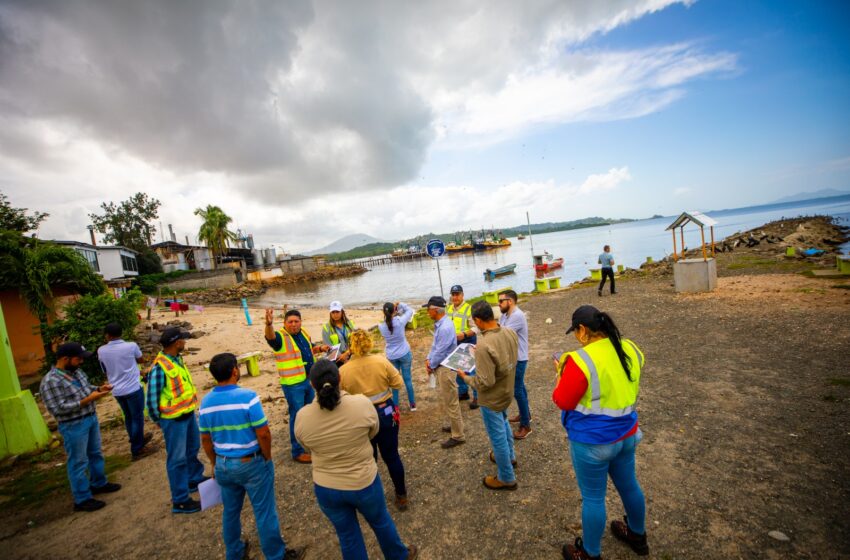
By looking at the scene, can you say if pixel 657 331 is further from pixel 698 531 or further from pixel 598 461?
pixel 598 461

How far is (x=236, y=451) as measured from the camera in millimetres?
2857

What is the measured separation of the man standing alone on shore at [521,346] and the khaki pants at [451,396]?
2.55ft

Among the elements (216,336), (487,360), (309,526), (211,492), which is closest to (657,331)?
(487,360)

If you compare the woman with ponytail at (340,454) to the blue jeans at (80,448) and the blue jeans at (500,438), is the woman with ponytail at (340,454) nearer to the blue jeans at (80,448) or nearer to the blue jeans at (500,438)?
the blue jeans at (500,438)

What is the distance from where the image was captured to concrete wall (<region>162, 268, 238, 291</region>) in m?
42.8

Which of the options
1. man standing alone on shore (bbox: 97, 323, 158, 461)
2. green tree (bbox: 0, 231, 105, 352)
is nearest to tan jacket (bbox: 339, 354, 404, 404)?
man standing alone on shore (bbox: 97, 323, 158, 461)

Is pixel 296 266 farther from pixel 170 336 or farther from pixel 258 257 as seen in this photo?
pixel 170 336

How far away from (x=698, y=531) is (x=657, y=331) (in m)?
6.69

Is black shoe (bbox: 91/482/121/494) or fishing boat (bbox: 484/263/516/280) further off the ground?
black shoe (bbox: 91/482/121/494)

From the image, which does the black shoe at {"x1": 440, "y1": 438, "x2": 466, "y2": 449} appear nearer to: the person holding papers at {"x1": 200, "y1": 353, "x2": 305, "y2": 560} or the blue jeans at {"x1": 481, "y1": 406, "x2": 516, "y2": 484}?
the blue jeans at {"x1": 481, "y1": 406, "x2": 516, "y2": 484}

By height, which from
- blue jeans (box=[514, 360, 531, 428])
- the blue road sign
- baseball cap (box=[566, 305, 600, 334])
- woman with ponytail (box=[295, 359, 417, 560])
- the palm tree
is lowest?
blue jeans (box=[514, 360, 531, 428])

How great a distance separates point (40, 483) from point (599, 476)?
7.34m

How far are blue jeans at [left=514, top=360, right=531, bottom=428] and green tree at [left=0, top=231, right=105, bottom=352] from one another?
36.5 ft

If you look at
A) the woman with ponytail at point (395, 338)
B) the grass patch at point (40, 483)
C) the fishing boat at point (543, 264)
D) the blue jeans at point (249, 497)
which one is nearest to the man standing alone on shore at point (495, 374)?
the woman with ponytail at point (395, 338)
